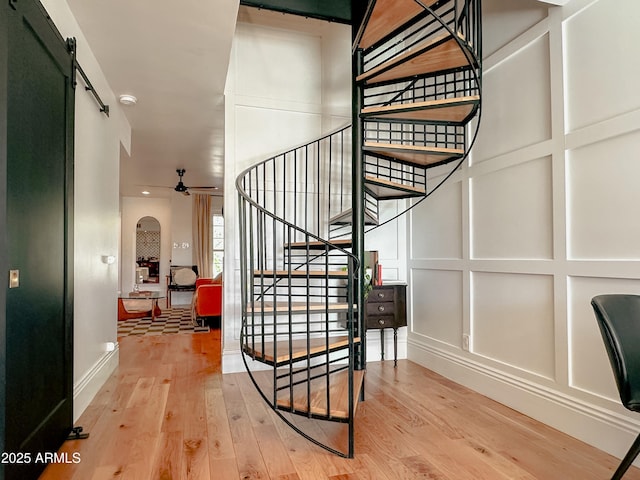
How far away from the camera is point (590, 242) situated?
2.28 meters

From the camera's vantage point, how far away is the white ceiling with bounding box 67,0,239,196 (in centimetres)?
245

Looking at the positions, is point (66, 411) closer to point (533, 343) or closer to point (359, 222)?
point (359, 222)

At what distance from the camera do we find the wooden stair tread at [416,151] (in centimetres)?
286

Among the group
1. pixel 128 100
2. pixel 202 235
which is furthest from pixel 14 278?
pixel 202 235

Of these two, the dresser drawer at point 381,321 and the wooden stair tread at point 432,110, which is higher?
the wooden stair tread at point 432,110

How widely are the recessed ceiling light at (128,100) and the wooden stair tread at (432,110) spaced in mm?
2243

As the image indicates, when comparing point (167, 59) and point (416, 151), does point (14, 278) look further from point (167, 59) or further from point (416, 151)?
point (416, 151)

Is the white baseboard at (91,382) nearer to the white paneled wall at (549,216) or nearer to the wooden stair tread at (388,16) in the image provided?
the white paneled wall at (549,216)

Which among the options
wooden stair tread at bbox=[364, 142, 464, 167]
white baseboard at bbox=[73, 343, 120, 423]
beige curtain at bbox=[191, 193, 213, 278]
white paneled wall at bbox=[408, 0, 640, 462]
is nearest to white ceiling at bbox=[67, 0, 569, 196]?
white paneled wall at bbox=[408, 0, 640, 462]

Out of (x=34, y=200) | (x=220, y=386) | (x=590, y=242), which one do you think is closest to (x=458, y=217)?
(x=590, y=242)

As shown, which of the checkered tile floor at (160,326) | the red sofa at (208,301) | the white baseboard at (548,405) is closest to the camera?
the white baseboard at (548,405)

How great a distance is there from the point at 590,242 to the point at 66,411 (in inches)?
122

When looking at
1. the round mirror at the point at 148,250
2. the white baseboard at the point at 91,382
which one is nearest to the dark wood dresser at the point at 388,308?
the white baseboard at the point at 91,382

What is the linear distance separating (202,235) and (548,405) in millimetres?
7900
